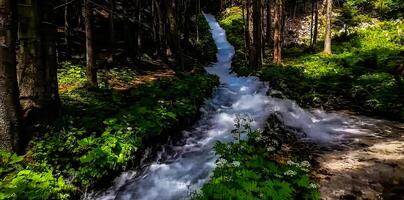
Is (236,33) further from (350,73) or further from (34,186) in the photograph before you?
(34,186)

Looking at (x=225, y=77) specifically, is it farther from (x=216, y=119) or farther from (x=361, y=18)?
(x=361, y=18)

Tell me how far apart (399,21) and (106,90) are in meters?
28.4

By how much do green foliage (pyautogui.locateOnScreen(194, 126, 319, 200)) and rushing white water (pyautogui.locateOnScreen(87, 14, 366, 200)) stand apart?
93cm

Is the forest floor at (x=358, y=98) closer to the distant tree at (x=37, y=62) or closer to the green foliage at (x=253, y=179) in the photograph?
the green foliage at (x=253, y=179)

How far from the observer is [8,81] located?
6887mm

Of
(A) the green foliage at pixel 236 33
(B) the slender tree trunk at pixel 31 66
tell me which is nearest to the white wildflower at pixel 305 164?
(B) the slender tree trunk at pixel 31 66

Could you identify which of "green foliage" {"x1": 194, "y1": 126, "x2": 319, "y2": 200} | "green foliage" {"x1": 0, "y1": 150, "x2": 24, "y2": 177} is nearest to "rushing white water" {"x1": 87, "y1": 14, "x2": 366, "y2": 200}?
"green foliage" {"x1": 194, "y1": 126, "x2": 319, "y2": 200}

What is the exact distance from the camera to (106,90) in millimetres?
12586

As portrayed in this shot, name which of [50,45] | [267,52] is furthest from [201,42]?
[50,45]

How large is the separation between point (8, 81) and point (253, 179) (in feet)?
16.5

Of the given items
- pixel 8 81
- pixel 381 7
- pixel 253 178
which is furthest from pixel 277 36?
pixel 381 7

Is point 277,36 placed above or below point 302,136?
above

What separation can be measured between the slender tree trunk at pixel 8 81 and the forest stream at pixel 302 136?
6.41ft

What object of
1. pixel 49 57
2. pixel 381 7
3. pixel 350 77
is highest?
pixel 381 7
